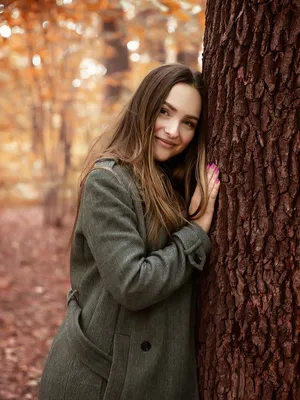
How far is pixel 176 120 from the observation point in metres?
2.18

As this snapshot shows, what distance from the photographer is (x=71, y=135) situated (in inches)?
391

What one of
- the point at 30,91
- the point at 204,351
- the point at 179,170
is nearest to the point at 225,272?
the point at 204,351

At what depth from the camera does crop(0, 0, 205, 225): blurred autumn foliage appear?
20.8ft

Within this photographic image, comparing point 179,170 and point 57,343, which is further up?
point 179,170

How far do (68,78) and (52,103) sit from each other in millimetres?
623

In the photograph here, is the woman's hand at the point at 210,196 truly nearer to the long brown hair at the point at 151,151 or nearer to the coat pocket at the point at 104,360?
the long brown hair at the point at 151,151

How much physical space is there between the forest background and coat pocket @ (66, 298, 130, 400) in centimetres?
206

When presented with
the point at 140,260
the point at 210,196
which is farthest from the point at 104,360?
the point at 210,196

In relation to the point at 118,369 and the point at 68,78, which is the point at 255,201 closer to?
the point at 118,369

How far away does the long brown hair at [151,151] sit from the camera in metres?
2.11

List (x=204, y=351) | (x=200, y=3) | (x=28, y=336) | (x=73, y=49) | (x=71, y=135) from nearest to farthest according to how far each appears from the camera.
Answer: (x=204, y=351) → (x=200, y=3) → (x=28, y=336) → (x=73, y=49) → (x=71, y=135)

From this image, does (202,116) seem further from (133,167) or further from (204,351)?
(204,351)

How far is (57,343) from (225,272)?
2.88 ft

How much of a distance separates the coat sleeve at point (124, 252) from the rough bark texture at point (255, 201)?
223 millimetres
